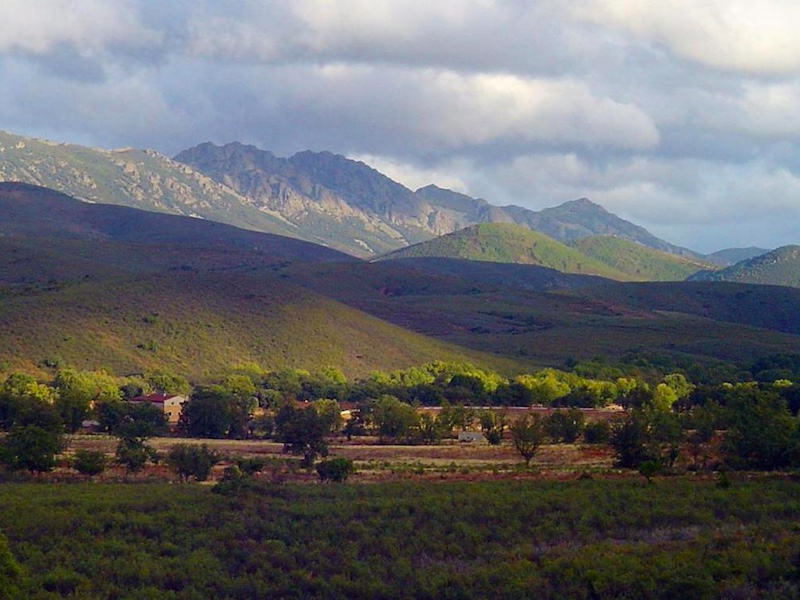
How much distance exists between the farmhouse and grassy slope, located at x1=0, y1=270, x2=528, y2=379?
55.8ft

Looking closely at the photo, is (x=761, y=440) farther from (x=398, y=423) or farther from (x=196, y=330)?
(x=196, y=330)

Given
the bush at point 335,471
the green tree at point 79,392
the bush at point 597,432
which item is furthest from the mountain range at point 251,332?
the bush at point 335,471

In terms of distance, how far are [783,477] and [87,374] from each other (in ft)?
238

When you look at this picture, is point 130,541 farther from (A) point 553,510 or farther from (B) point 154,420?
(B) point 154,420

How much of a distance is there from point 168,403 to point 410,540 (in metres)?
59.1

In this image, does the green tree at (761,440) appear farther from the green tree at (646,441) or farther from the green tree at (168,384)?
the green tree at (168,384)

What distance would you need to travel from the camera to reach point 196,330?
12525 cm

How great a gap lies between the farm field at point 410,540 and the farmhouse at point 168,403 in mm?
44120

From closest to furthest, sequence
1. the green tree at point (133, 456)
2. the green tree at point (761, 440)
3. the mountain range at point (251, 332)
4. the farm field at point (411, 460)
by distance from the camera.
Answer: the green tree at point (761, 440) < the farm field at point (411, 460) < the green tree at point (133, 456) < the mountain range at point (251, 332)

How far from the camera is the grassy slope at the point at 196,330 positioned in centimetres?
11150

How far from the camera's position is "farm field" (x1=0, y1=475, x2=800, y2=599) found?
96.8ft

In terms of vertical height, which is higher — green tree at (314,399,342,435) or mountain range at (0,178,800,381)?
mountain range at (0,178,800,381)

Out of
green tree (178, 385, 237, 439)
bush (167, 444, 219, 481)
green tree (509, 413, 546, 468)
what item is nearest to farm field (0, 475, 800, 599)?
bush (167, 444, 219, 481)

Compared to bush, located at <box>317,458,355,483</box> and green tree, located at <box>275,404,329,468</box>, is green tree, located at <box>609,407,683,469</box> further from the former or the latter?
green tree, located at <box>275,404,329,468</box>
